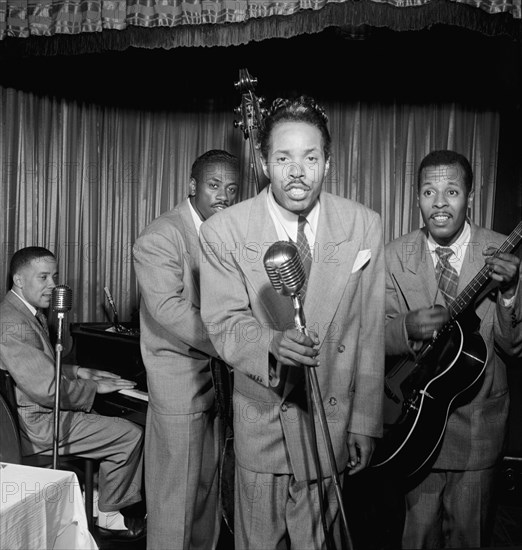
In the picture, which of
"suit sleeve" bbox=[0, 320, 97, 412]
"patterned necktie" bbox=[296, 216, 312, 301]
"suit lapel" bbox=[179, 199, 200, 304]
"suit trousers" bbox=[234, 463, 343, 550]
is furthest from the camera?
"suit sleeve" bbox=[0, 320, 97, 412]

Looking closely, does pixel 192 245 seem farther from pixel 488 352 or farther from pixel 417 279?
pixel 488 352

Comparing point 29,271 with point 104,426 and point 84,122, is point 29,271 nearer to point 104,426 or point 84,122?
point 104,426

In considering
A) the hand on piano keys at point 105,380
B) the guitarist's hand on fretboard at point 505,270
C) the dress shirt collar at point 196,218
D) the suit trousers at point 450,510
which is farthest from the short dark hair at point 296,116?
the hand on piano keys at point 105,380

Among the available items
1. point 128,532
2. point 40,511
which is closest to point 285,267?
point 40,511

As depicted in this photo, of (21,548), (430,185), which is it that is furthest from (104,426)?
(430,185)

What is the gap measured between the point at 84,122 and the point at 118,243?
87 cm

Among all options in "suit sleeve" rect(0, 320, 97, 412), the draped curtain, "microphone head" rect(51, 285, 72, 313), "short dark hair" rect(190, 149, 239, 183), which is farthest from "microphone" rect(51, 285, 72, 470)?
the draped curtain

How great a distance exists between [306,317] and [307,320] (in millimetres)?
12

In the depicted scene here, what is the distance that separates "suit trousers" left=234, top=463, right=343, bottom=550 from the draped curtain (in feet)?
8.86

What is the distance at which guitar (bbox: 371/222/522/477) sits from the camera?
2.57 meters

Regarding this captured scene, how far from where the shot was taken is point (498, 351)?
265cm

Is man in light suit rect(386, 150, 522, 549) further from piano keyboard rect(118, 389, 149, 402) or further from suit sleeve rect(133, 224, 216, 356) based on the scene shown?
piano keyboard rect(118, 389, 149, 402)

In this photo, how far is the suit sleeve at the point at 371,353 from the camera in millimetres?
Answer: 2062

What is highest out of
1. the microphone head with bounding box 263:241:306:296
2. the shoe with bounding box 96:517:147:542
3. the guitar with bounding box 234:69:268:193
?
the guitar with bounding box 234:69:268:193
